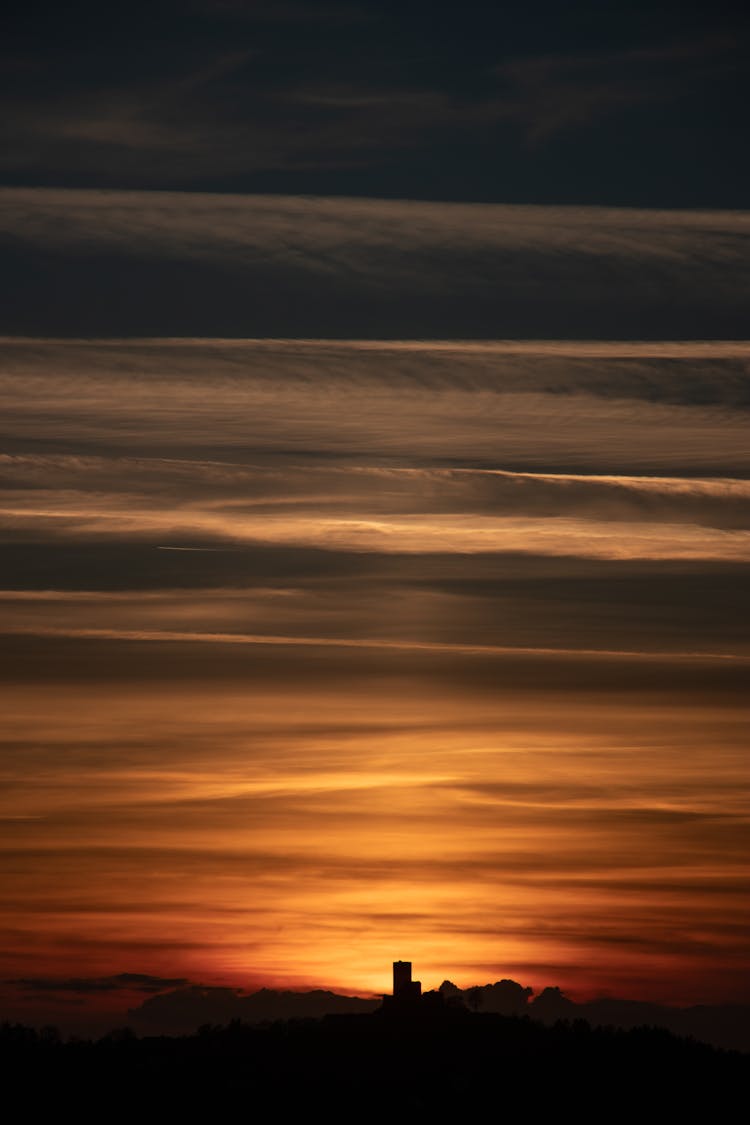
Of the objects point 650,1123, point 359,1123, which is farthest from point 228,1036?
point 650,1123

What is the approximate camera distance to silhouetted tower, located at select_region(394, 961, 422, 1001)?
Result: 115188mm

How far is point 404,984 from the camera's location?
11538 cm

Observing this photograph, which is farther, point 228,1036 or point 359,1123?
point 228,1036

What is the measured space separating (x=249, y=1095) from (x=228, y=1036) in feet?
35.3

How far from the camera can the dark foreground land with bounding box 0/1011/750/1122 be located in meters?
110

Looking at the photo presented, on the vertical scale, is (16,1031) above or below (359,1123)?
above

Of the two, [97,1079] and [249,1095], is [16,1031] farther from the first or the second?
[249,1095]

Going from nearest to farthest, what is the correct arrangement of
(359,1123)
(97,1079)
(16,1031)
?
(359,1123) → (97,1079) → (16,1031)

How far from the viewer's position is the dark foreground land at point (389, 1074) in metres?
110

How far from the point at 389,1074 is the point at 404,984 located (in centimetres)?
678

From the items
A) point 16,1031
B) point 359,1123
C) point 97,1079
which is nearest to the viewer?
point 359,1123

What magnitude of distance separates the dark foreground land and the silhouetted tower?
1.14 metres

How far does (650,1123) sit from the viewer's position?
113438mm

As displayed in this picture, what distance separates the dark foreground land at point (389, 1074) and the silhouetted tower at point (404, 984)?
1.14 m
